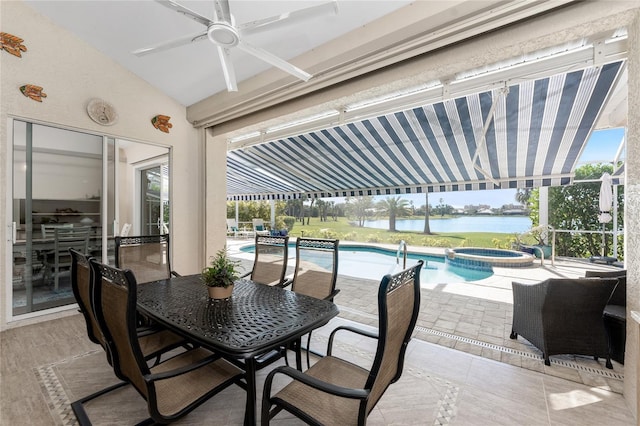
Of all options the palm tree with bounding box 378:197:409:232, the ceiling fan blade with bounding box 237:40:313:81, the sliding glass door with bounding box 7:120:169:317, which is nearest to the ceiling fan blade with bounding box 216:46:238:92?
the ceiling fan blade with bounding box 237:40:313:81

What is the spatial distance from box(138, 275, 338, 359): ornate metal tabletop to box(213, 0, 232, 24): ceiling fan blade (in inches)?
101

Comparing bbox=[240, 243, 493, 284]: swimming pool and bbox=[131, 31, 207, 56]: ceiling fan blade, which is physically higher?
bbox=[131, 31, 207, 56]: ceiling fan blade

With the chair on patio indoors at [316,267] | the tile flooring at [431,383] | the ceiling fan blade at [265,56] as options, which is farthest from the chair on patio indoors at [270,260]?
the ceiling fan blade at [265,56]

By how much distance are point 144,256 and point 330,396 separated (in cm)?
318

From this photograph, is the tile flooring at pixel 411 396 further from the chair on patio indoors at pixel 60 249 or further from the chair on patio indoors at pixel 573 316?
the chair on patio indoors at pixel 60 249

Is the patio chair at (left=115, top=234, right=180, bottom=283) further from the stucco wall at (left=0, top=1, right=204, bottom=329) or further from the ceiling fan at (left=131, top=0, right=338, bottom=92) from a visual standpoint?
the ceiling fan at (left=131, top=0, right=338, bottom=92)

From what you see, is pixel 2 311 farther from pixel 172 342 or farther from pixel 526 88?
pixel 526 88

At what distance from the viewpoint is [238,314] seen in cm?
226

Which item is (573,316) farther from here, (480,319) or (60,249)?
(60,249)

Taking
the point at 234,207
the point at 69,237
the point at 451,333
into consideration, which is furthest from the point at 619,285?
the point at 234,207

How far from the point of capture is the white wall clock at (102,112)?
15.3 feet

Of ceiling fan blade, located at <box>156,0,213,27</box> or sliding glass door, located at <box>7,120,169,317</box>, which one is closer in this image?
ceiling fan blade, located at <box>156,0,213,27</box>

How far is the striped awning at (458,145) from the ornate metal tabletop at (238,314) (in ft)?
12.5

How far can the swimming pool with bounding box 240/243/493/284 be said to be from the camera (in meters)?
8.22
